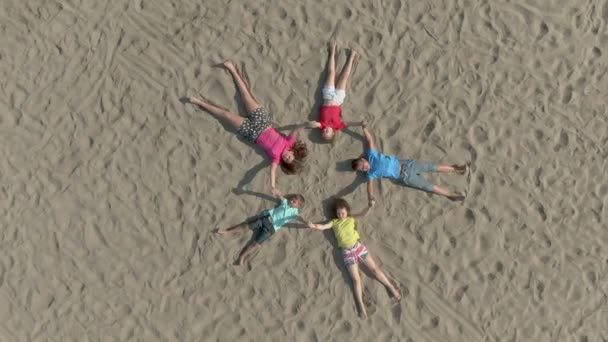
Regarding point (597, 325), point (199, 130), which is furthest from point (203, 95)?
point (597, 325)

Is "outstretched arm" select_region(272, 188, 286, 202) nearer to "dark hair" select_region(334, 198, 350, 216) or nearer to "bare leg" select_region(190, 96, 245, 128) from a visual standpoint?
"dark hair" select_region(334, 198, 350, 216)

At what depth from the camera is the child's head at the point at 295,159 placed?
528 centimetres

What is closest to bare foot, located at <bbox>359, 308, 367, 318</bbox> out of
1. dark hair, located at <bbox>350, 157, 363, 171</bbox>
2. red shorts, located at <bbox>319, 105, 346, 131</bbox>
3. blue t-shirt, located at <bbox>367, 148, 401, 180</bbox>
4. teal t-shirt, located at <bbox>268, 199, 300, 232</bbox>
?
teal t-shirt, located at <bbox>268, 199, 300, 232</bbox>

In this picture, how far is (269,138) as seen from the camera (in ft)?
17.5

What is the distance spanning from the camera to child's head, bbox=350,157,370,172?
5180 millimetres

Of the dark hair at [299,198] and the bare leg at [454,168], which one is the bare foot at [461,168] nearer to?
the bare leg at [454,168]

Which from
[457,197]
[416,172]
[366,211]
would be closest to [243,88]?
[366,211]

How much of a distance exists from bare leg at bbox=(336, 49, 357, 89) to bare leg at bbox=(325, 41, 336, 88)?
86 millimetres

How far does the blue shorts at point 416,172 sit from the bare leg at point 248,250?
196 centimetres

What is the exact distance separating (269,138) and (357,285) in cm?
205

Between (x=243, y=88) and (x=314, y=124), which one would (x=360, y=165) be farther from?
(x=243, y=88)

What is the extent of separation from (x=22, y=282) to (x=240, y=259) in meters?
2.78

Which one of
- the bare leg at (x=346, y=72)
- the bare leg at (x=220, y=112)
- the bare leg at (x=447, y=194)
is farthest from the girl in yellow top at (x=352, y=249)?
the bare leg at (x=220, y=112)

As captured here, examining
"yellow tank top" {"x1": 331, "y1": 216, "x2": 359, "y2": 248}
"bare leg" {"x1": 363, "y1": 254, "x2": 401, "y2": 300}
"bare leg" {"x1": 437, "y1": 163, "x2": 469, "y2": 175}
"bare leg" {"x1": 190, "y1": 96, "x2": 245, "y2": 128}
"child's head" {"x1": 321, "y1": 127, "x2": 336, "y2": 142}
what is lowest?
"bare leg" {"x1": 363, "y1": 254, "x2": 401, "y2": 300}
